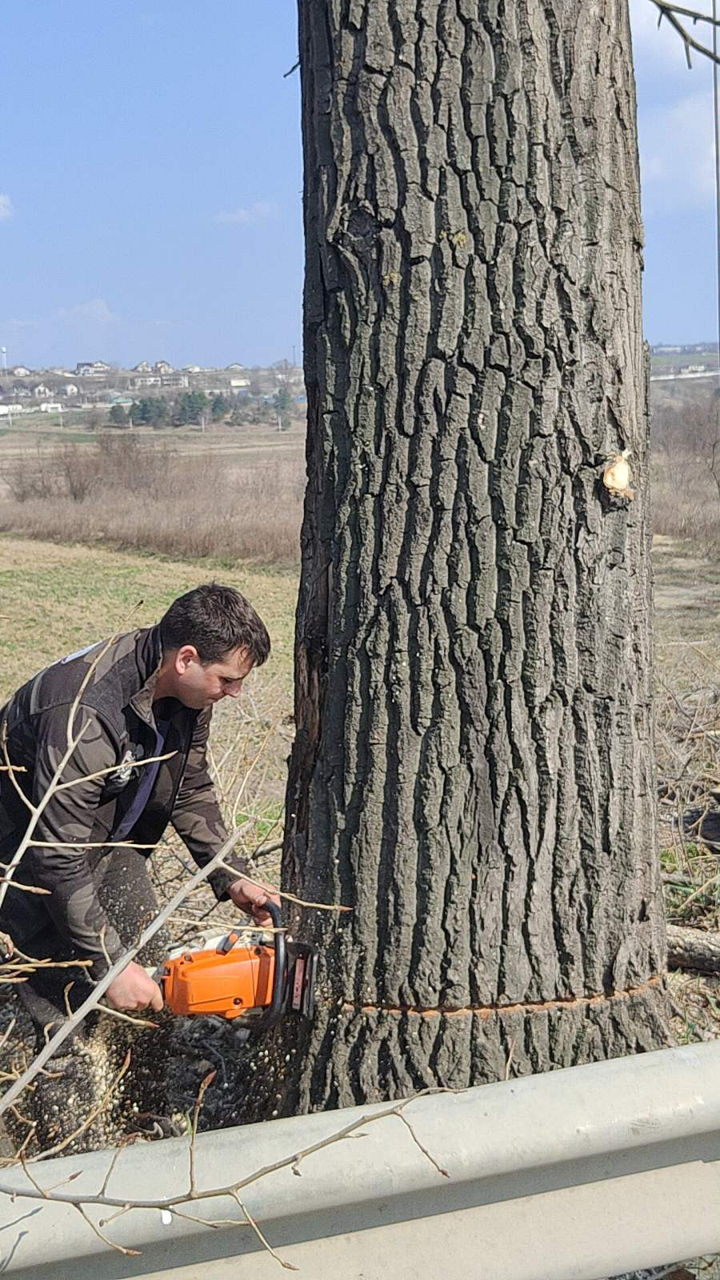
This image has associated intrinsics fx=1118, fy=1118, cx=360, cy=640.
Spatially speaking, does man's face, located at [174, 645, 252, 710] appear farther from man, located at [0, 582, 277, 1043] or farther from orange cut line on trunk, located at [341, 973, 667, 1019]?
orange cut line on trunk, located at [341, 973, 667, 1019]

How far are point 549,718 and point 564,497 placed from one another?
48 centimetres

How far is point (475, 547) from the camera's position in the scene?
2.36 metres

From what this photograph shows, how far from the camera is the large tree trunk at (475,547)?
7.52ft

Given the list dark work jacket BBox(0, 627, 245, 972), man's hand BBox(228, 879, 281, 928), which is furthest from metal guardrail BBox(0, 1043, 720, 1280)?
man's hand BBox(228, 879, 281, 928)

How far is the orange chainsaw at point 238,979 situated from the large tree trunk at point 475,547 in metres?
0.13

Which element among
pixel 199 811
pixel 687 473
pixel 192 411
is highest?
pixel 192 411

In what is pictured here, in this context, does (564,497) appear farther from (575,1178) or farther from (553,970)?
(575,1178)

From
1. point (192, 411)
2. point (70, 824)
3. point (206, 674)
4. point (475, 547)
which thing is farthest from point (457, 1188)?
point (192, 411)

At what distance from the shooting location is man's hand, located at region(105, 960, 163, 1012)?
9.63ft

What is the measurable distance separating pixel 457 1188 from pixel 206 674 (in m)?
1.72

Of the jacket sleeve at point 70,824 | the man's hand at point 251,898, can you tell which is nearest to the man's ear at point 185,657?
the jacket sleeve at point 70,824

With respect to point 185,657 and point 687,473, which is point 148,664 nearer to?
point 185,657

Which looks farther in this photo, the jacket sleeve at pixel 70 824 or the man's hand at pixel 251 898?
the man's hand at pixel 251 898

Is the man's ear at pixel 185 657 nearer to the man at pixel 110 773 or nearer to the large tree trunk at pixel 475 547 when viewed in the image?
the man at pixel 110 773
